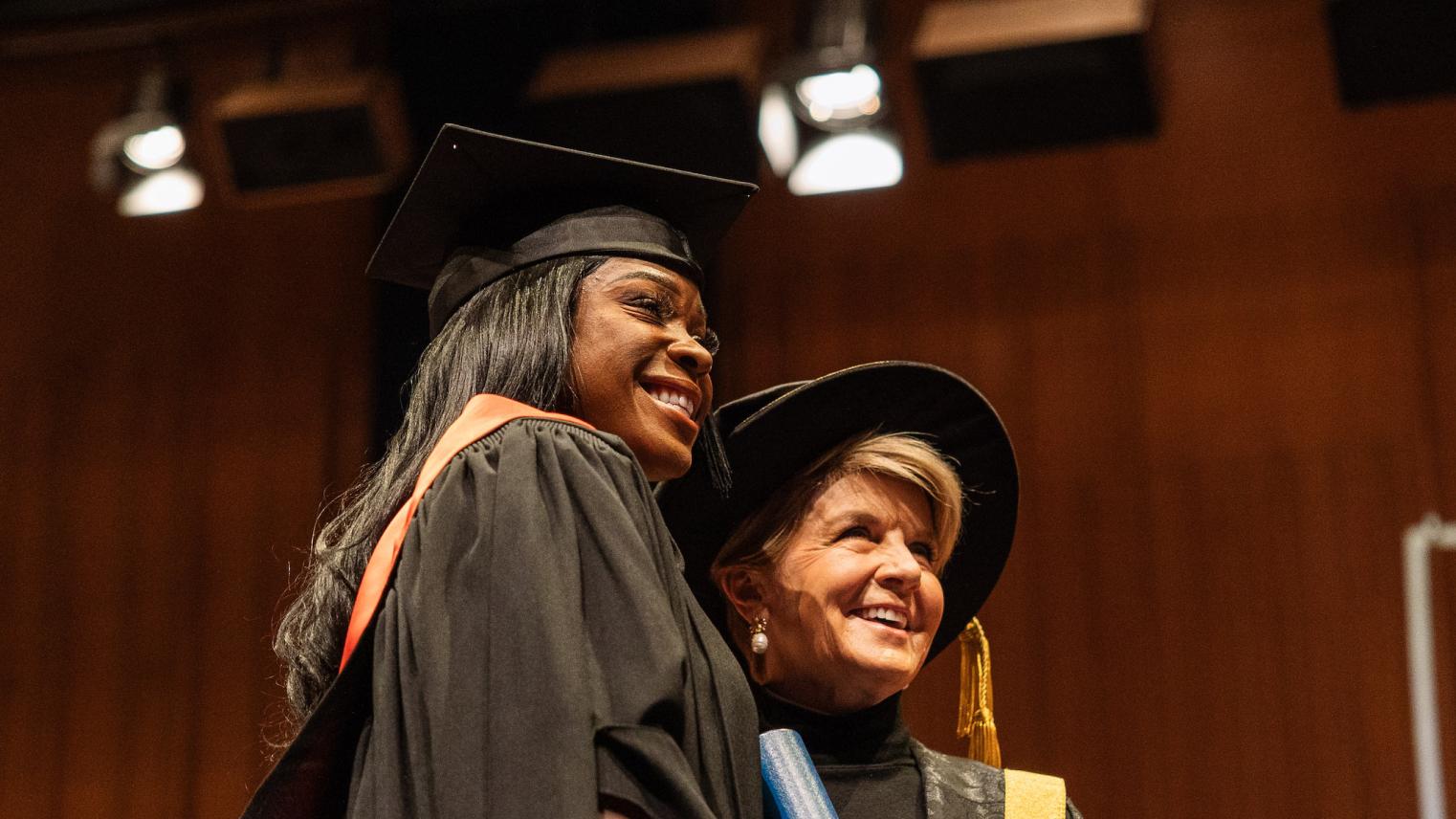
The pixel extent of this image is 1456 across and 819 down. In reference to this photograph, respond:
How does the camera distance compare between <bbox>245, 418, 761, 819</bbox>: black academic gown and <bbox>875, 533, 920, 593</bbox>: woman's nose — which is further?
<bbox>875, 533, 920, 593</bbox>: woman's nose

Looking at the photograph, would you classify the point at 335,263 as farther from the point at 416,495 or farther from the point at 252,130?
the point at 416,495

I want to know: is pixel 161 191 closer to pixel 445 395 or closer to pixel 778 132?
pixel 778 132

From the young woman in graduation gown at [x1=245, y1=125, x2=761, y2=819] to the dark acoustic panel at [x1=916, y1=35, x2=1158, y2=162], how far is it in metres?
1.90

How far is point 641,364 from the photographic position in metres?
1.71

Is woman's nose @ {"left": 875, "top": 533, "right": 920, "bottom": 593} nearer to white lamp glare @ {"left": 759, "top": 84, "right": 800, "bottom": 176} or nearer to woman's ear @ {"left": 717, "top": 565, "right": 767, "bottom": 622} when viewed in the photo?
woman's ear @ {"left": 717, "top": 565, "right": 767, "bottom": 622}

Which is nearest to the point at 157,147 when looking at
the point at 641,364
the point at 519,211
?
the point at 519,211

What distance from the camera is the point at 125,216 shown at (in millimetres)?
5418

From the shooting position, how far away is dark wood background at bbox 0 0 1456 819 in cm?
420

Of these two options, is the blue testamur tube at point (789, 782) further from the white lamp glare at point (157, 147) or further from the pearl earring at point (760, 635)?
the white lamp glare at point (157, 147)

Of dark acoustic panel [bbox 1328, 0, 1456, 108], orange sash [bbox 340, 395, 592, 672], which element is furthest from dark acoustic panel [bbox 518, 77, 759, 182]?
orange sash [bbox 340, 395, 592, 672]

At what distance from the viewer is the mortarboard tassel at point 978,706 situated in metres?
2.40

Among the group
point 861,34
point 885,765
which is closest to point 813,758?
point 885,765

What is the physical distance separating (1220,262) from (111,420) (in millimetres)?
3448

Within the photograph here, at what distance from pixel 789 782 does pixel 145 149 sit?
334 cm
